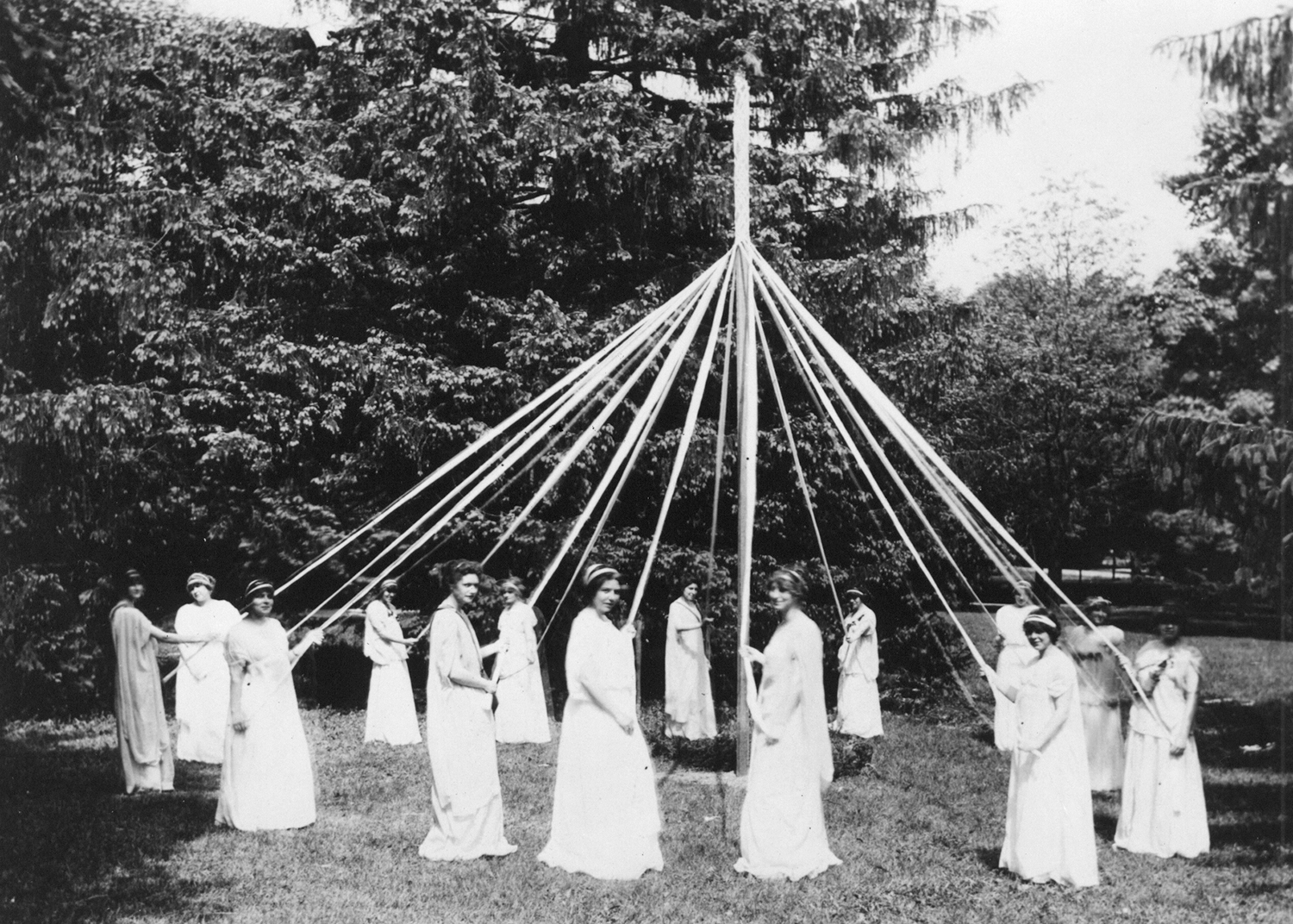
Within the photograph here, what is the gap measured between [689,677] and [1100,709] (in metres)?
4.27

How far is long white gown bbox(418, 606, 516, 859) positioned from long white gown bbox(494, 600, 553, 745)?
472cm

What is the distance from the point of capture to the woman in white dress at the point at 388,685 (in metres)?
12.3

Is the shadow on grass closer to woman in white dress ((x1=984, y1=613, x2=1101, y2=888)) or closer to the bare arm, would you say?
the bare arm

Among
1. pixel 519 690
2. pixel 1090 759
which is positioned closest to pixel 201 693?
A: pixel 519 690

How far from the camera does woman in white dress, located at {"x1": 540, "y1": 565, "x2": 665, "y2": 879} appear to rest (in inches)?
271

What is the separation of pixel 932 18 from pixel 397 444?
27.9 feet

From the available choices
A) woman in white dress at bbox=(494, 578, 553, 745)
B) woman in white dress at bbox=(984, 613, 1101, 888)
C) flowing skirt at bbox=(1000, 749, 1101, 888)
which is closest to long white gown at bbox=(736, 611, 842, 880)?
woman in white dress at bbox=(984, 613, 1101, 888)

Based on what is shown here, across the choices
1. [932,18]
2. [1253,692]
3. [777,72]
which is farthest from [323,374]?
[1253,692]

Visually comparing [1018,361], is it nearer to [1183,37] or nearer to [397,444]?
[397,444]

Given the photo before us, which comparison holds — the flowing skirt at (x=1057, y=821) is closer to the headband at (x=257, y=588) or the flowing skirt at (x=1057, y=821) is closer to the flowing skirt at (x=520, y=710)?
the headband at (x=257, y=588)

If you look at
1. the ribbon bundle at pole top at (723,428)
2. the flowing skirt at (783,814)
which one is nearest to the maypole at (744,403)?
the ribbon bundle at pole top at (723,428)

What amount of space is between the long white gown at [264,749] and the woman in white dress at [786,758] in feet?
10.8

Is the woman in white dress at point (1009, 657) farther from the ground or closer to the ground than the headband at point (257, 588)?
closer to the ground

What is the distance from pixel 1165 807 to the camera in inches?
315
